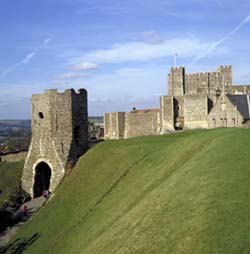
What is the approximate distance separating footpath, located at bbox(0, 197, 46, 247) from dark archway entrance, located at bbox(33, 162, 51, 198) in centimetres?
121

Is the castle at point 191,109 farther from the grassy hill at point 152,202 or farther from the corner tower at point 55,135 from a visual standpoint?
the grassy hill at point 152,202

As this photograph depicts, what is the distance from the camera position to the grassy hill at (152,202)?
14.1 metres

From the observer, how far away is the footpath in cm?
2752

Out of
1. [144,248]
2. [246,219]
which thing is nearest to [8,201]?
[144,248]

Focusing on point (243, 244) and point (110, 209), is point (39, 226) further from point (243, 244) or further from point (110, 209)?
point (243, 244)

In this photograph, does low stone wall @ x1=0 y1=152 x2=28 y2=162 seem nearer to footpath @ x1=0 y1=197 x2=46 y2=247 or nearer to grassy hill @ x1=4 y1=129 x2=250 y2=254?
footpath @ x1=0 y1=197 x2=46 y2=247

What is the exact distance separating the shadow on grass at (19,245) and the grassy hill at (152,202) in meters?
0.07

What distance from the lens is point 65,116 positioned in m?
36.7

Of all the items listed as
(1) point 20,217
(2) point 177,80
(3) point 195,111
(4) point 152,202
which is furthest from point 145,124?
(4) point 152,202

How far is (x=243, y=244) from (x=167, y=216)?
421cm

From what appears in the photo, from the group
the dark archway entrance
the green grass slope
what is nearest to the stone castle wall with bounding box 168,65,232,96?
the green grass slope

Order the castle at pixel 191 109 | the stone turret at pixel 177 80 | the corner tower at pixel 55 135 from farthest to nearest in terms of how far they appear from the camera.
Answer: the stone turret at pixel 177 80
the castle at pixel 191 109
the corner tower at pixel 55 135

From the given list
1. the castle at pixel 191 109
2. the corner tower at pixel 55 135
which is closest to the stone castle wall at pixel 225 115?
the castle at pixel 191 109

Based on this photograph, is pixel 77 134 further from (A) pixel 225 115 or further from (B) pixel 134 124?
(A) pixel 225 115
